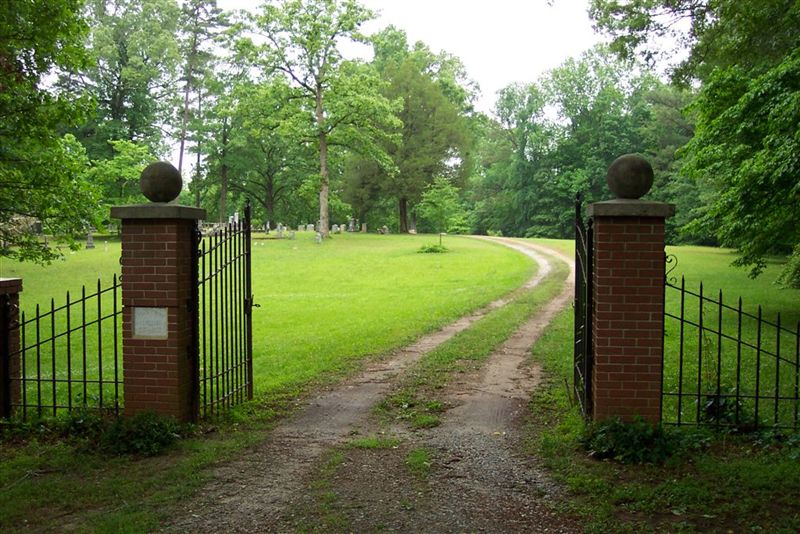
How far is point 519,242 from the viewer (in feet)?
125

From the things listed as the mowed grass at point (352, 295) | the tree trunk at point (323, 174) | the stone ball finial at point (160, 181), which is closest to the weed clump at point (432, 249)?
the mowed grass at point (352, 295)

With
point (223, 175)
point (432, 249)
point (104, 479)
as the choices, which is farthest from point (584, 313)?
point (223, 175)

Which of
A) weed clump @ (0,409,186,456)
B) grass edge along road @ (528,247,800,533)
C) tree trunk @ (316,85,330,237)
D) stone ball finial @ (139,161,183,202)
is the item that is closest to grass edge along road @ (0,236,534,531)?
weed clump @ (0,409,186,456)

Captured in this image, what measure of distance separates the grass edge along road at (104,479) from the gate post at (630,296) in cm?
321

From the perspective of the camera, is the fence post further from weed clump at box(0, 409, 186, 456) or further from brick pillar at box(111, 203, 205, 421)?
brick pillar at box(111, 203, 205, 421)

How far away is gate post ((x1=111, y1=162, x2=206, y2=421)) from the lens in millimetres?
5875

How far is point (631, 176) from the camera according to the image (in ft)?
18.1

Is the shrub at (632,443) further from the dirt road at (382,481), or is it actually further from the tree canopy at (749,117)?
the tree canopy at (749,117)

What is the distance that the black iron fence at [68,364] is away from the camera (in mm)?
6254

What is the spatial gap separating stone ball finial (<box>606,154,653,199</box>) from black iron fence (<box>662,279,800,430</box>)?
0.96 metres

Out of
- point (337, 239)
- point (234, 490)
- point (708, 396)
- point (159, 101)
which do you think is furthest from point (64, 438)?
point (159, 101)

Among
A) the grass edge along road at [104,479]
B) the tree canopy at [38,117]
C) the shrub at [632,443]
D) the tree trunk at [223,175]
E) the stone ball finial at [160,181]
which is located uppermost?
the tree trunk at [223,175]

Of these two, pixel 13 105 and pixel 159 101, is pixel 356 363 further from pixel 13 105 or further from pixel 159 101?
pixel 159 101

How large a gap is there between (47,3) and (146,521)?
7.03m
